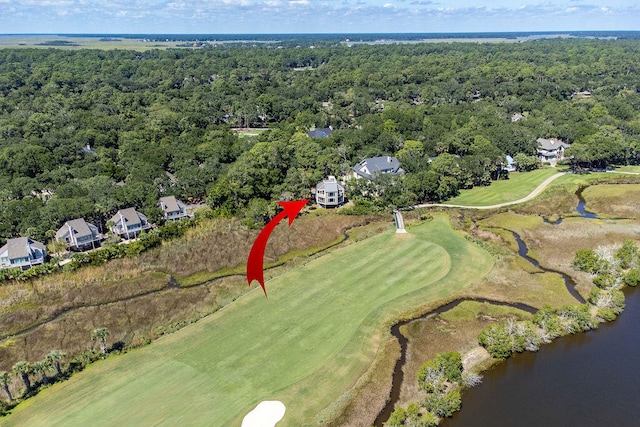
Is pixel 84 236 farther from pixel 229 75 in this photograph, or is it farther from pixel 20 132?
pixel 229 75

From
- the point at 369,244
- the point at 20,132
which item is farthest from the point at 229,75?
the point at 369,244

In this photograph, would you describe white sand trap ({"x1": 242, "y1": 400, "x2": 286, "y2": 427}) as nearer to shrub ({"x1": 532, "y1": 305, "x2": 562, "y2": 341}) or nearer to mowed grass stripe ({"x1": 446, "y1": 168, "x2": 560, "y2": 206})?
shrub ({"x1": 532, "y1": 305, "x2": 562, "y2": 341})

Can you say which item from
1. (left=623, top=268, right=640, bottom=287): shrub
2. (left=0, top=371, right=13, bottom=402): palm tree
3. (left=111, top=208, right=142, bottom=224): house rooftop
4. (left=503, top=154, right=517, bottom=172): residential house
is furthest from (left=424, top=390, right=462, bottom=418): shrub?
(left=503, top=154, right=517, bottom=172): residential house

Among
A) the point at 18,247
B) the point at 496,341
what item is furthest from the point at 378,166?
the point at 18,247

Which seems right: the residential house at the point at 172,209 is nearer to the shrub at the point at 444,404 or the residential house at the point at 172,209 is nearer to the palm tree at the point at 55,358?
the palm tree at the point at 55,358

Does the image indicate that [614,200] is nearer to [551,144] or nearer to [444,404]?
[551,144]

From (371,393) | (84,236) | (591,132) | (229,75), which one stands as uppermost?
(229,75)
